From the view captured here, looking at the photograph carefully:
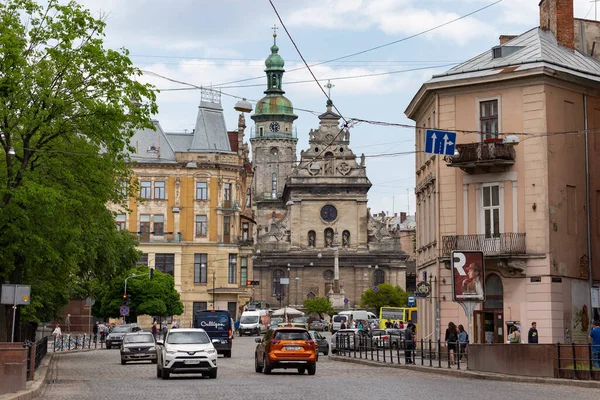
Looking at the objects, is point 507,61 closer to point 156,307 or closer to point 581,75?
point 581,75

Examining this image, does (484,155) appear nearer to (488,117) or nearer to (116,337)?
(488,117)

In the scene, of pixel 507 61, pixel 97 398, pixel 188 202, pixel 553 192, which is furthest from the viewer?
pixel 188 202

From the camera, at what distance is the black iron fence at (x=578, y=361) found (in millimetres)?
26547

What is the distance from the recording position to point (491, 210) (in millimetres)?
41219

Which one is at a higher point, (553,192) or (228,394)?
(553,192)

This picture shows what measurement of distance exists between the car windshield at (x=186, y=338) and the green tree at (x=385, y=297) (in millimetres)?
89291

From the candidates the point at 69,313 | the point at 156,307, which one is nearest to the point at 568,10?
the point at 156,307

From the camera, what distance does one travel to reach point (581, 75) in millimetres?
40875

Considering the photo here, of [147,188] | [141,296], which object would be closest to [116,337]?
[141,296]

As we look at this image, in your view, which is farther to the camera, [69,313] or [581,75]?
[69,313]

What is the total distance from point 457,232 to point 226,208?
54849 mm

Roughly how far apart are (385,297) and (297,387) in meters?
95.8

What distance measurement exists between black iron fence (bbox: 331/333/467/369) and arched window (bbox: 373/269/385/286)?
264 ft

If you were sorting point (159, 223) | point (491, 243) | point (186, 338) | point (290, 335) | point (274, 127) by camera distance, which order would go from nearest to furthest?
point (186, 338) < point (290, 335) < point (491, 243) < point (159, 223) < point (274, 127)
